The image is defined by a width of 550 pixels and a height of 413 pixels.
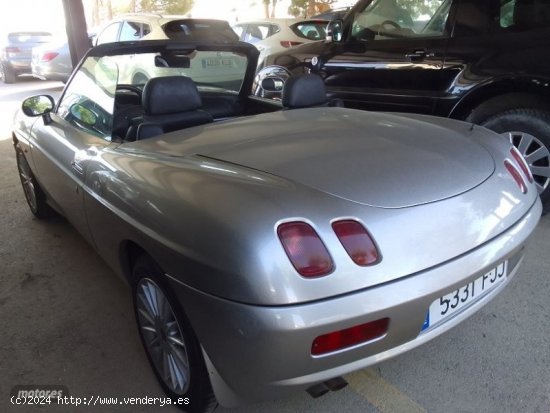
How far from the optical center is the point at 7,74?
1348 cm

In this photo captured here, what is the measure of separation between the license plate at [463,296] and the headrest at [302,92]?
5.12ft

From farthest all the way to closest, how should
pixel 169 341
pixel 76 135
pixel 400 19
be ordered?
pixel 400 19
pixel 76 135
pixel 169 341

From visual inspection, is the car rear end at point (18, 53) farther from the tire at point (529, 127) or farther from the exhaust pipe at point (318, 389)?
the exhaust pipe at point (318, 389)

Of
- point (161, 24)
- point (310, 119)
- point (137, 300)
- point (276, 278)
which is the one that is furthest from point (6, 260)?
point (161, 24)

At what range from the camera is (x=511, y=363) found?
2.11 metres

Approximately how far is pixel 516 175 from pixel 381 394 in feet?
3.54

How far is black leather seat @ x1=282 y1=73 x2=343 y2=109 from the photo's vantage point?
2.88 meters

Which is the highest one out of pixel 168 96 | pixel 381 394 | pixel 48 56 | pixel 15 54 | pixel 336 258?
pixel 168 96

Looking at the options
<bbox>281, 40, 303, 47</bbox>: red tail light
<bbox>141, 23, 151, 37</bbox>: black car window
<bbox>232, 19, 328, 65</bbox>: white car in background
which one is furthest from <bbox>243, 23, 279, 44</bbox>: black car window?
<bbox>141, 23, 151, 37</bbox>: black car window

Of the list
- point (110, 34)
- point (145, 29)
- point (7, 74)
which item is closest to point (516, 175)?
A: point (145, 29)

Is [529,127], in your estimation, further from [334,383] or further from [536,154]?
[334,383]

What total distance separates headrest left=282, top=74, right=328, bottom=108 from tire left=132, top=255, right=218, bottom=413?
143 cm

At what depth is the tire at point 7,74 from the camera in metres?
13.4

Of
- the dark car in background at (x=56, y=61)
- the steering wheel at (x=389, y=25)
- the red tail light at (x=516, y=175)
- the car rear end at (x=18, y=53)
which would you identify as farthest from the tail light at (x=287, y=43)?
the car rear end at (x=18, y=53)
